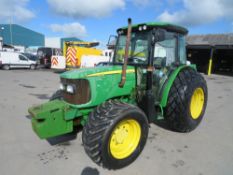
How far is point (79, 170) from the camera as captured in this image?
295 centimetres

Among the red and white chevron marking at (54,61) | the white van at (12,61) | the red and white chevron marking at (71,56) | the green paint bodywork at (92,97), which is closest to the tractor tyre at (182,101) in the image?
the green paint bodywork at (92,97)

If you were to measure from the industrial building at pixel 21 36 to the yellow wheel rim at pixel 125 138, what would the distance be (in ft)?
174

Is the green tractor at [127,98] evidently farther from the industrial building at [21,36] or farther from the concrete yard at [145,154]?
the industrial building at [21,36]

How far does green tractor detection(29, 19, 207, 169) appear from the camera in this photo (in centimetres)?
291

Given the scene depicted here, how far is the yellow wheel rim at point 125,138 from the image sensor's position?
308 centimetres

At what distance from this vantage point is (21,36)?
178 feet

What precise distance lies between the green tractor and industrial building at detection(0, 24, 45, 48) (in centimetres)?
5240

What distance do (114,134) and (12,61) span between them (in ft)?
55.6

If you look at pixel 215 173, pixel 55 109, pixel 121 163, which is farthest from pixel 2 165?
pixel 215 173

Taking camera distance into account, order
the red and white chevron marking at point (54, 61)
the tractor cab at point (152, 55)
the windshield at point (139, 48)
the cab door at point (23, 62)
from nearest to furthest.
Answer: the tractor cab at point (152, 55), the windshield at point (139, 48), the red and white chevron marking at point (54, 61), the cab door at point (23, 62)

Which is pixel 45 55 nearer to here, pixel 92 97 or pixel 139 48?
pixel 139 48

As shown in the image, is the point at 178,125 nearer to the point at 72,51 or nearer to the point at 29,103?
the point at 29,103

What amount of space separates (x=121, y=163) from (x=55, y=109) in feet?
4.18

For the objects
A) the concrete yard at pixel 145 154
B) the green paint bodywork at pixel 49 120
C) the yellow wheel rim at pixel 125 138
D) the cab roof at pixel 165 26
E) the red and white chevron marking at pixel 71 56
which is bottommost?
the concrete yard at pixel 145 154
